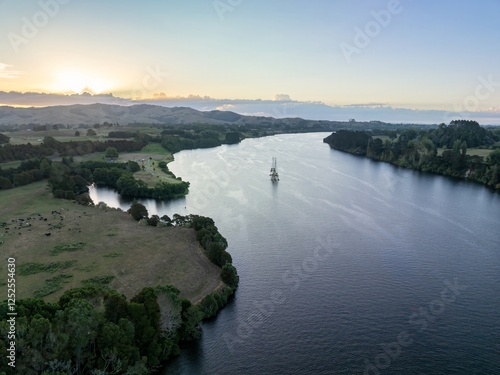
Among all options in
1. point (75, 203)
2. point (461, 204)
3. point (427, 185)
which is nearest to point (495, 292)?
point (461, 204)

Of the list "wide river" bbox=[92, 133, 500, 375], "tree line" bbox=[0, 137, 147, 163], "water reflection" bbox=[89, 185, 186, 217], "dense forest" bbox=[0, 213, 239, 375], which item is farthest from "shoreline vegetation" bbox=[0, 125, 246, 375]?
"tree line" bbox=[0, 137, 147, 163]

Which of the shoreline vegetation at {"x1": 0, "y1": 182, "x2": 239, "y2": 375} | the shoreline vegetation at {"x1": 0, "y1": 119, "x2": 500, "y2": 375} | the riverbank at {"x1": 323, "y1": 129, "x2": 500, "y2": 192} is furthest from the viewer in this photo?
the riverbank at {"x1": 323, "y1": 129, "x2": 500, "y2": 192}

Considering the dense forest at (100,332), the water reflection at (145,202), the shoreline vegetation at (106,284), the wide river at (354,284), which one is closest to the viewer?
the dense forest at (100,332)

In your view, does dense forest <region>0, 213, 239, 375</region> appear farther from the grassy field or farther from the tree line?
the tree line

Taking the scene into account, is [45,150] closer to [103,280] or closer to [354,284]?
[103,280]

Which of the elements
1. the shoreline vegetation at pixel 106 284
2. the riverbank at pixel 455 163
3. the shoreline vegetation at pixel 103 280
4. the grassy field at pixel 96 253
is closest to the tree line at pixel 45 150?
the shoreline vegetation at pixel 103 280

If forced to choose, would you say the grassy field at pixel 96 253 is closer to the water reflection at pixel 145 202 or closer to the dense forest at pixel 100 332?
the dense forest at pixel 100 332

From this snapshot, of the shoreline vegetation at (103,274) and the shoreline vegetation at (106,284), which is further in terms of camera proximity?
the shoreline vegetation at (103,274)
